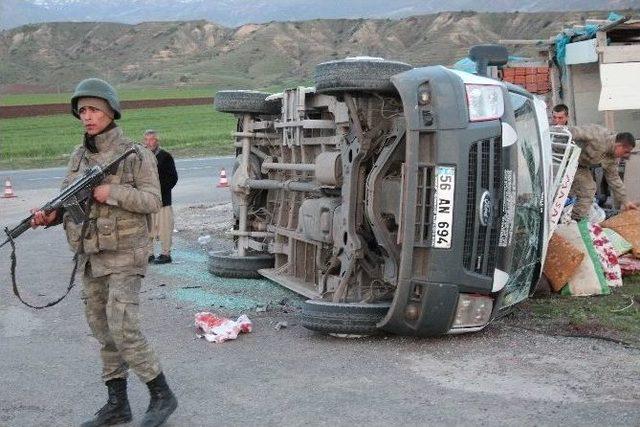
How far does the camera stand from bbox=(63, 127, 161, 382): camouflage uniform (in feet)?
17.5

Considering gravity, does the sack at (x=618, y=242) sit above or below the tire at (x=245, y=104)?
below

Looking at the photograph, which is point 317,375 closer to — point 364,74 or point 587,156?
point 364,74

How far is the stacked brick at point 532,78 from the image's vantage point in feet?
48.0

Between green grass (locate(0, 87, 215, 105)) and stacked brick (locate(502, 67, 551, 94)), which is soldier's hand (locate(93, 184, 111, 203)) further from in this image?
green grass (locate(0, 87, 215, 105))

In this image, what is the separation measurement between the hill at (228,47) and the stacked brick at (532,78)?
81936 millimetres

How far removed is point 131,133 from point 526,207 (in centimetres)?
3821

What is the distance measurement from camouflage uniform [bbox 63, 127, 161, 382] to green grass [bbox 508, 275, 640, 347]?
3496 millimetres

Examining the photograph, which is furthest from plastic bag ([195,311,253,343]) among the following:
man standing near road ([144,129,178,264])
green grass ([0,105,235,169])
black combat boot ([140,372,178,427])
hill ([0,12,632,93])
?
hill ([0,12,632,93])

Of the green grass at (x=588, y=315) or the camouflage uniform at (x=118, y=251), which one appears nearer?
the camouflage uniform at (x=118, y=251)

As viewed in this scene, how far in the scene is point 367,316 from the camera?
7.14 m

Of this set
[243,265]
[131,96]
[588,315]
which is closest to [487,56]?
[588,315]

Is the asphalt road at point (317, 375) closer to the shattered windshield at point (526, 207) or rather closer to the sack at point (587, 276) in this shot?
the shattered windshield at point (526, 207)

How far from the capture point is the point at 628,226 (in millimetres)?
9883

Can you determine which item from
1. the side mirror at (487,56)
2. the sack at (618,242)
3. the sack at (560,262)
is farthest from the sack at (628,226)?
the side mirror at (487,56)
